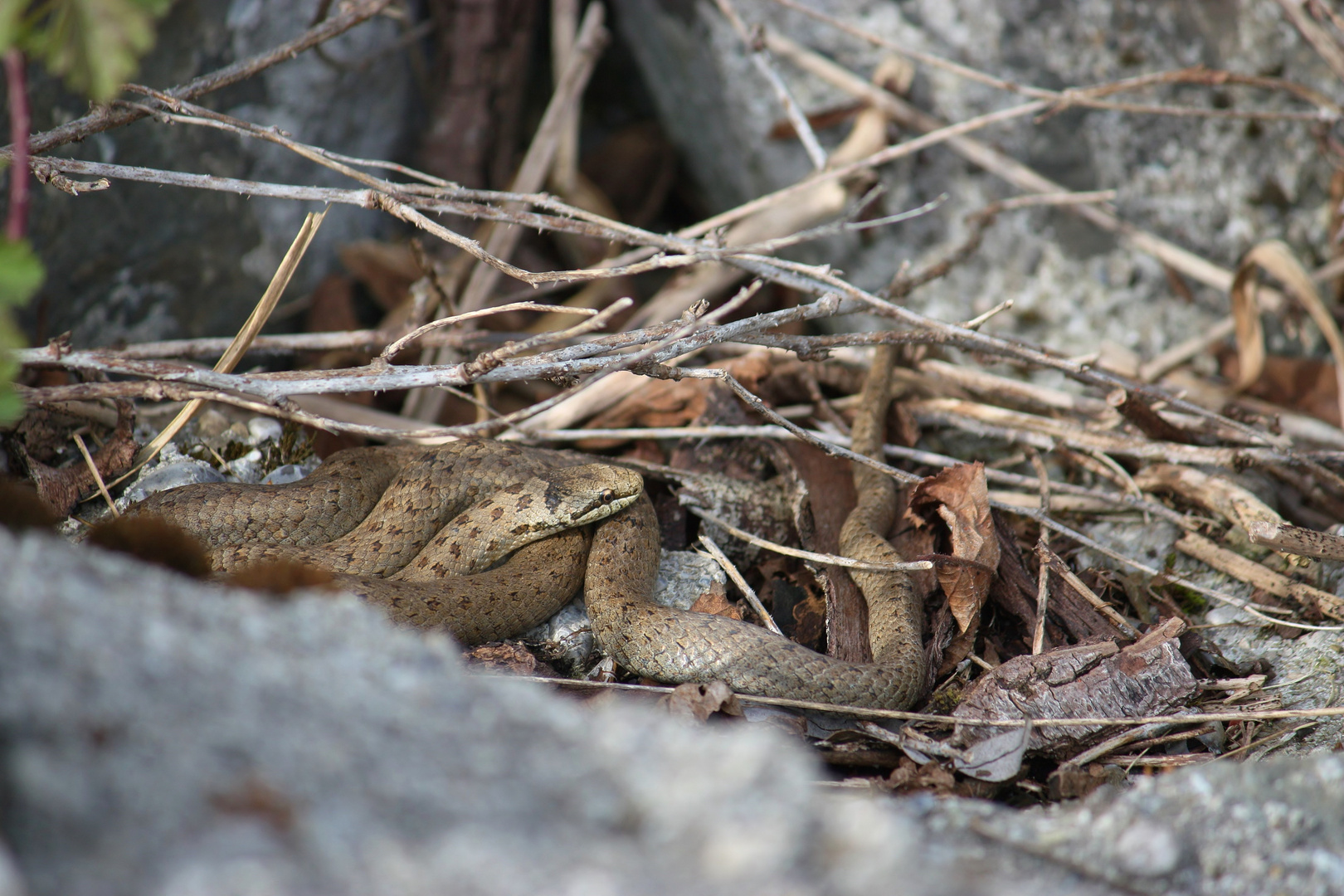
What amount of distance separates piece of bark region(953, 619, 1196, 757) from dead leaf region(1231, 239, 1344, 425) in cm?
250

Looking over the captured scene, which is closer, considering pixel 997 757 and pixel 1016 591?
pixel 997 757

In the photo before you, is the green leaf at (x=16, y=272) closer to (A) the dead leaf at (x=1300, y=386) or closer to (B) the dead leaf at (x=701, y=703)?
(B) the dead leaf at (x=701, y=703)

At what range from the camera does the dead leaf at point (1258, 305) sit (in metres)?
4.60

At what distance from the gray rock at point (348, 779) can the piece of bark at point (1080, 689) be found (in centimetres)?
117

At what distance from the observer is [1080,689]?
290cm

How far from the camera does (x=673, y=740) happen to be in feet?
4.50

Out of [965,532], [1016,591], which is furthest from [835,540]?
[1016,591]

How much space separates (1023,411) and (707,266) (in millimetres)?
1836

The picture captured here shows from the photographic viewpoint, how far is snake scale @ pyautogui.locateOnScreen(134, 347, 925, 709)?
10.5 feet

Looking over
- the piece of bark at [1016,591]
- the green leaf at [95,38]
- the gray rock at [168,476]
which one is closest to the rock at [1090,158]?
the piece of bark at [1016,591]

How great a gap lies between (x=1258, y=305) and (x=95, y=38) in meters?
5.42

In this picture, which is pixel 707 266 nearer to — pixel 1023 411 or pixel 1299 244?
pixel 1023 411

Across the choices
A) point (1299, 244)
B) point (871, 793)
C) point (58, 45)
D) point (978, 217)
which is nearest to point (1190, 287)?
point (1299, 244)

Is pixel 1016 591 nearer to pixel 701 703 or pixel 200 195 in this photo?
pixel 701 703
